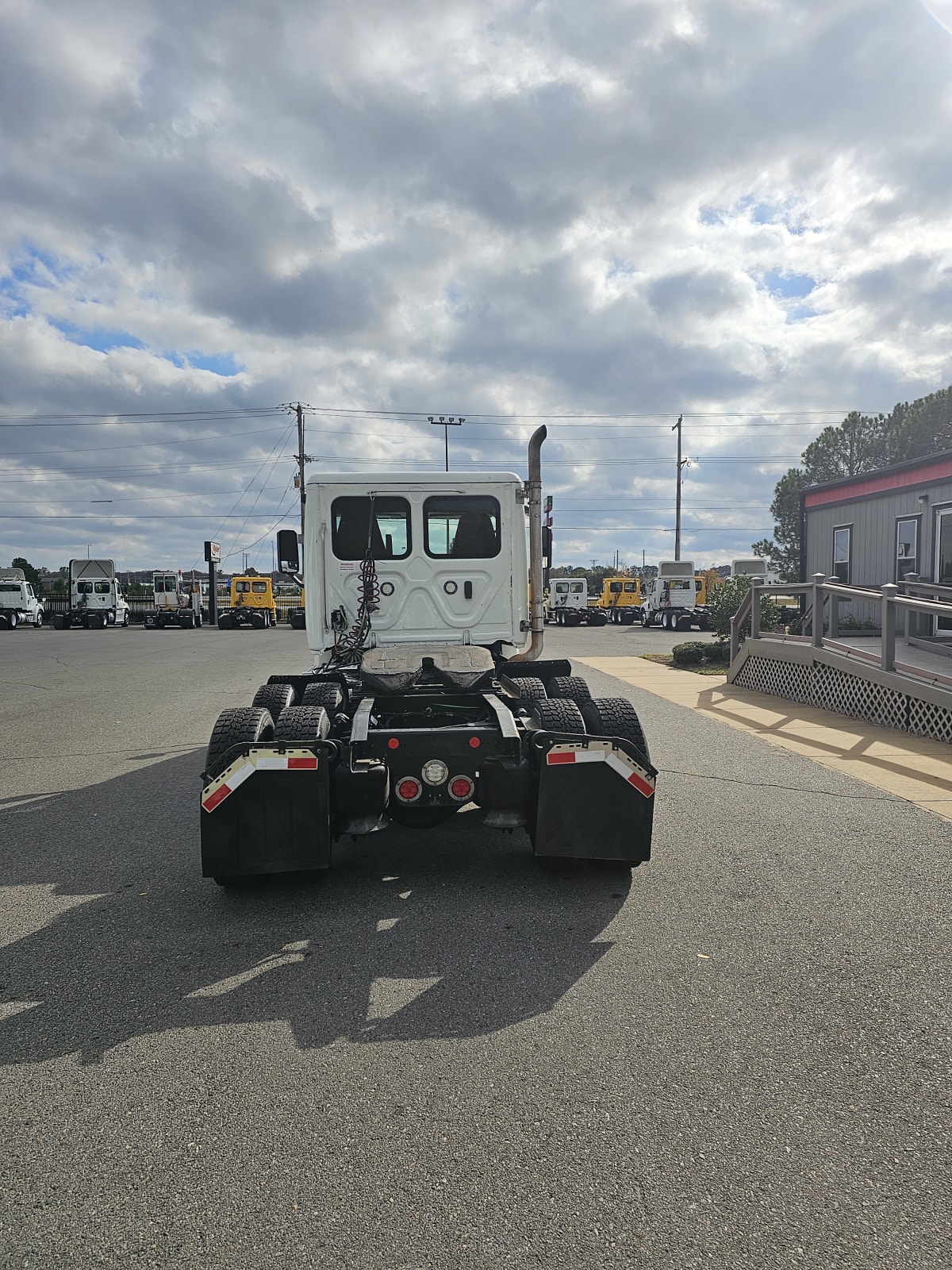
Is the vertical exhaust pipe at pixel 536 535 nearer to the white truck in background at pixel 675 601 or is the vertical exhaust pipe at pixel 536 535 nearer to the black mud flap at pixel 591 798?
the black mud flap at pixel 591 798

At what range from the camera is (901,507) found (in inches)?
640

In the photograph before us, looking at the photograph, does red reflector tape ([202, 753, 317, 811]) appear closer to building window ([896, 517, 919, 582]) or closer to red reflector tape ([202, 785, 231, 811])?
red reflector tape ([202, 785, 231, 811])

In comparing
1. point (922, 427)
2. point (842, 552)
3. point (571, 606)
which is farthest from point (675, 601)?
point (922, 427)

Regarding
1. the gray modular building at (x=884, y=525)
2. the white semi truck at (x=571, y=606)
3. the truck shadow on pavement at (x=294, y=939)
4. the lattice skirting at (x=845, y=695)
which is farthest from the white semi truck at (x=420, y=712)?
the white semi truck at (x=571, y=606)

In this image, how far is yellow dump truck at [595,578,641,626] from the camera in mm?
44844

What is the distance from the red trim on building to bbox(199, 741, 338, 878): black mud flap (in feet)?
47.0

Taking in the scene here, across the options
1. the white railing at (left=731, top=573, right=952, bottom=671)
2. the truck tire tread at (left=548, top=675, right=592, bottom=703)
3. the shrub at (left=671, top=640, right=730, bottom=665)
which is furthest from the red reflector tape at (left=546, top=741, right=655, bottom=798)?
the shrub at (left=671, top=640, right=730, bottom=665)

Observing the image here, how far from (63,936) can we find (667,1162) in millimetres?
2999

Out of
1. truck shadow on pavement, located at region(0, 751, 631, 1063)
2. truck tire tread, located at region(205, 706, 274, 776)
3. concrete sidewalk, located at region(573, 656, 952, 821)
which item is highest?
truck tire tread, located at region(205, 706, 274, 776)

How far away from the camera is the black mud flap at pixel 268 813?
4254mm

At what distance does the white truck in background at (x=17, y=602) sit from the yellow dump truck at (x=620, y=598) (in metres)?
29.6

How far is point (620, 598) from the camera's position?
45.2m

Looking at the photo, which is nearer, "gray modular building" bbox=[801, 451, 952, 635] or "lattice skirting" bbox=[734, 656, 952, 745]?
"lattice skirting" bbox=[734, 656, 952, 745]

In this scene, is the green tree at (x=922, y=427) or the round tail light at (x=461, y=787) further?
the green tree at (x=922, y=427)
